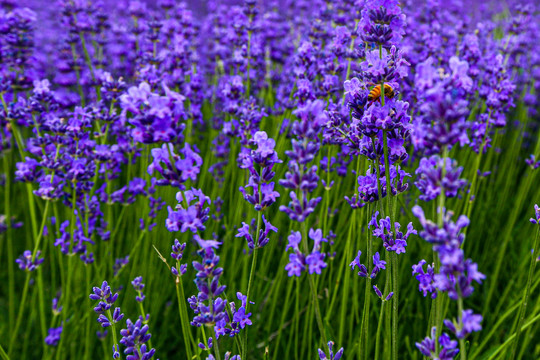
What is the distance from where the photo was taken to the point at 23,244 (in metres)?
3.32

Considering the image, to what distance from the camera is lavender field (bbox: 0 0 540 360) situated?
3.57 ft

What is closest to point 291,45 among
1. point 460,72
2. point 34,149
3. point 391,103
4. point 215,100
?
point 215,100

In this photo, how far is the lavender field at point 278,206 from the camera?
109cm

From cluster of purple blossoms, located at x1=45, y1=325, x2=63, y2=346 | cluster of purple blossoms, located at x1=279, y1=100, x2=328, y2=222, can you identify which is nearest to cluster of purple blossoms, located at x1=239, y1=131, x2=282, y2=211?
cluster of purple blossoms, located at x1=279, y1=100, x2=328, y2=222

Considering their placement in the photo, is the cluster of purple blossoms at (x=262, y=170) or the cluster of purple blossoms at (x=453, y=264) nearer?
the cluster of purple blossoms at (x=453, y=264)

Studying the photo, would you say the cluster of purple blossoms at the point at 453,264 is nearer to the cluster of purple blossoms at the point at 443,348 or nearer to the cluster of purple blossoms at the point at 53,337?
the cluster of purple blossoms at the point at 443,348

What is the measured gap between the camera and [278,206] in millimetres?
2873

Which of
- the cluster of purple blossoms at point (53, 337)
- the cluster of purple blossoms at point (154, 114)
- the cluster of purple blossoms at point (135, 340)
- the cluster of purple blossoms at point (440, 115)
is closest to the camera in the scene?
the cluster of purple blossoms at point (440, 115)

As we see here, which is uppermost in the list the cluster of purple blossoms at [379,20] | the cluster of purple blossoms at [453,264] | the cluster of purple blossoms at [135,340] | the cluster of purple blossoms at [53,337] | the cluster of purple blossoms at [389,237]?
the cluster of purple blossoms at [379,20]

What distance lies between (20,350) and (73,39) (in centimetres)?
231

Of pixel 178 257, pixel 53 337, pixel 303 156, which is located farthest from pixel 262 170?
pixel 53 337

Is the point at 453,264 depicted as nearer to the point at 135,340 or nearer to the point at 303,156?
the point at 303,156

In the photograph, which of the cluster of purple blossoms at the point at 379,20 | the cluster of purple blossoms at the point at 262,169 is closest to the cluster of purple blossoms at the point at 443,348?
the cluster of purple blossoms at the point at 262,169

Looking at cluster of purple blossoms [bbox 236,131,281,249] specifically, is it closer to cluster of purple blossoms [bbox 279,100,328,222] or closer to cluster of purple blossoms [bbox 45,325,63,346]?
cluster of purple blossoms [bbox 279,100,328,222]
